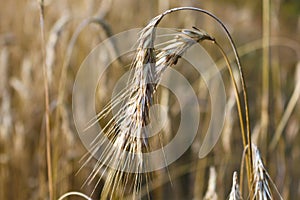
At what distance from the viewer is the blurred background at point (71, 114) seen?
1.06 meters

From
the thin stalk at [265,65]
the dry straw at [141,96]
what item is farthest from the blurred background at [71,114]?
the dry straw at [141,96]

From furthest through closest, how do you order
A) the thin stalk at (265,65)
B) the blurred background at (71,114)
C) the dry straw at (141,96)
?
1. the blurred background at (71,114)
2. the thin stalk at (265,65)
3. the dry straw at (141,96)

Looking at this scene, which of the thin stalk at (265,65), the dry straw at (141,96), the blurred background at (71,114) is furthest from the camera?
the blurred background at (71,114)

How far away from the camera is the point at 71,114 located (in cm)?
153

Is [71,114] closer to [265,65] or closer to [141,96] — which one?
[265,65]

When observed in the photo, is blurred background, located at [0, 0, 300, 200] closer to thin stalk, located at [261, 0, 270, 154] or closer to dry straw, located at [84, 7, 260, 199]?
thin stalk, located at [261, 0, 270, 154]

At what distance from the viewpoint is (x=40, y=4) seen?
0.72m

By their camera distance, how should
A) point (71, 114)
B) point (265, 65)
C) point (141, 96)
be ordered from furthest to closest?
1. point (71, 114)
2. point (265, 65)
3. point (141, 96)

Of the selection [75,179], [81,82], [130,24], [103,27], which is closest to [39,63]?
[81,82]

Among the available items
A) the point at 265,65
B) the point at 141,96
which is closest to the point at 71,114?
the point at 265,65

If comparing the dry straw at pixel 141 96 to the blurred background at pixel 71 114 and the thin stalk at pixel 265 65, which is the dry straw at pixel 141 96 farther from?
the thin stalk at pixel 265 65

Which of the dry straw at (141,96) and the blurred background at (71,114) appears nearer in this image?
the dry straw at (141,96)

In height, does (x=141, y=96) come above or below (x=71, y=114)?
below

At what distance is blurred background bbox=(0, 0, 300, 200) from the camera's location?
41.6 inches
